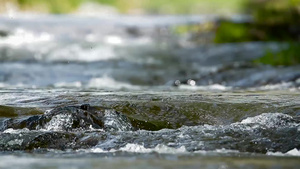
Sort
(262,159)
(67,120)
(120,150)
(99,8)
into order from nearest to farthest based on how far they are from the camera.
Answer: (262,159), (120,150), (67,120), (99,8)

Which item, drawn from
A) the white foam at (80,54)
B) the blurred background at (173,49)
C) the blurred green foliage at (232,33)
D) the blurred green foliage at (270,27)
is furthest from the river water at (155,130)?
the blurred green foliage at (232,33)

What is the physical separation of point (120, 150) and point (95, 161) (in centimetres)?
42

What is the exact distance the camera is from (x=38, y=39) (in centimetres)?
1861

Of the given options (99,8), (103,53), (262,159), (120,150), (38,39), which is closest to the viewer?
(262,159)

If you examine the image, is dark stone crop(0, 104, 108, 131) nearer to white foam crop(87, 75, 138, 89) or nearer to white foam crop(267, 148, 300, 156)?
white foam crop(267, 148, 300, 156)

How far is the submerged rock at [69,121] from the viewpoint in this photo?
413 centimetres

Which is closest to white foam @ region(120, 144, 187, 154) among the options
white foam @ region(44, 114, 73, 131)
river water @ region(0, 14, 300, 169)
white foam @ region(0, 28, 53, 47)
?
river water @ region(0, 14, 300, 169)

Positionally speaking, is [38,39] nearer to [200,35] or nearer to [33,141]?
[200,35]

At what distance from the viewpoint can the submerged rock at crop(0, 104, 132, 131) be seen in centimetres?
413

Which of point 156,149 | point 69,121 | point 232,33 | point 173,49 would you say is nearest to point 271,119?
point 156,149

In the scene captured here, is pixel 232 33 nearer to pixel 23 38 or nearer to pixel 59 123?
pixel 23 38

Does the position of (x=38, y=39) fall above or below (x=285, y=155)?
above

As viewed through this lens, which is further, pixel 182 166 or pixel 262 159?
pixel 262 159

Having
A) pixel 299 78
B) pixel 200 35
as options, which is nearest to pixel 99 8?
pixel 200 35
